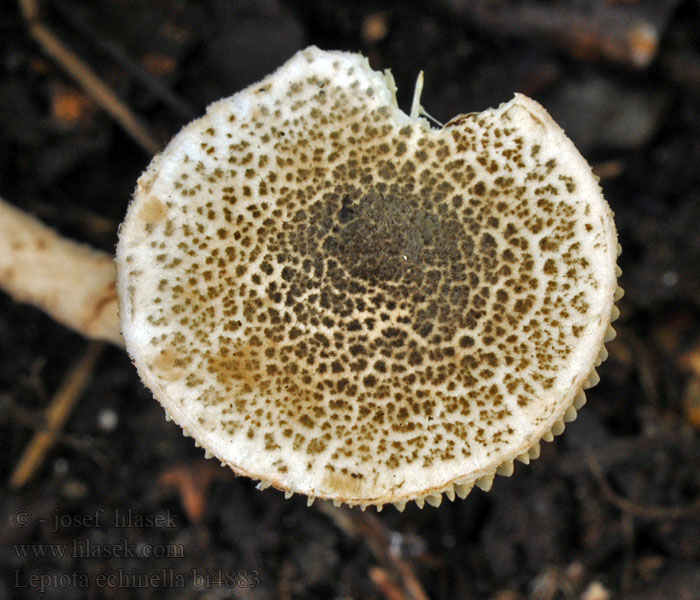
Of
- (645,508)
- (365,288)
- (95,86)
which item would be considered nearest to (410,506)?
(645,508)

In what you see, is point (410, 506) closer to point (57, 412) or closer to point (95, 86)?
point (57, 412)

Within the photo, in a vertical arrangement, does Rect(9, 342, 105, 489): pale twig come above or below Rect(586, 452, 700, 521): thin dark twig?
below

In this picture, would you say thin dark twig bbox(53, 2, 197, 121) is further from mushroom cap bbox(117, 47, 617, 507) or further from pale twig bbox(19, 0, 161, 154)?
mushroom cap bbox(117, 47, 617, 507)

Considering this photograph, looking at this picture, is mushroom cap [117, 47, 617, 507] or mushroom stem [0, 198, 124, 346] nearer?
mushroom cap [117, 47, 617, 507]

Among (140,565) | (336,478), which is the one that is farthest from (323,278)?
(140,565)

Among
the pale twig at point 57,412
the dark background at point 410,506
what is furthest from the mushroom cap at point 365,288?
the pale twig at point 57,412

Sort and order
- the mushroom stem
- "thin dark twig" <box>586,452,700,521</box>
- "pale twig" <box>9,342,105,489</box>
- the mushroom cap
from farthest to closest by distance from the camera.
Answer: "pale twig" <box>9,342,105,489</box>, "thin dark twig" <box>586,452,700,521</box>, the mushroom stem, the mushroom cap

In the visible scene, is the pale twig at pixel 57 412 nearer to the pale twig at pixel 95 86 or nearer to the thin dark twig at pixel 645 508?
the pale twig at pixel 95 86

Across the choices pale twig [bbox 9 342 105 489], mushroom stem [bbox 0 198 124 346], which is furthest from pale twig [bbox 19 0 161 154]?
pale twig [bbox 9 342 105 489]
